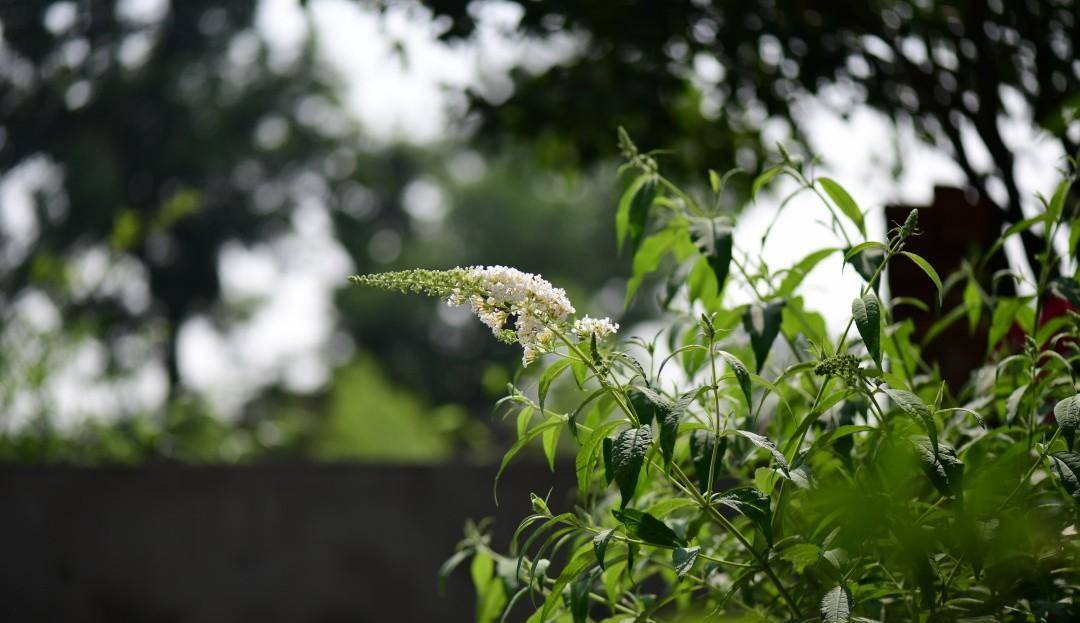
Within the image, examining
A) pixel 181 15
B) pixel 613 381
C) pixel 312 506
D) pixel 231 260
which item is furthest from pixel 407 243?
pixel 613 381

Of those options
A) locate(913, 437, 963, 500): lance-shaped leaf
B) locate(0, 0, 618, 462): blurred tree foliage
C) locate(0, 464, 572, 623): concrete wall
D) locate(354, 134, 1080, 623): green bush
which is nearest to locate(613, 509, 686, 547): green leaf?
locate(354, 134, 1080, 623): green bush

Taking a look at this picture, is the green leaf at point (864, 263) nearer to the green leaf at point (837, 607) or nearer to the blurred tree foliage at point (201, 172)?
the green leaf at point (837, 607)

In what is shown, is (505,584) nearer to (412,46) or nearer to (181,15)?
(412,46)

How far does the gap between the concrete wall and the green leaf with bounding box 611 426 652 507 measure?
2.56m

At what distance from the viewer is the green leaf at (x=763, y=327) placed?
1.16 metres

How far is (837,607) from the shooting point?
3.08ft

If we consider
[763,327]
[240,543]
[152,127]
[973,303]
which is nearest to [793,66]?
[973,303]

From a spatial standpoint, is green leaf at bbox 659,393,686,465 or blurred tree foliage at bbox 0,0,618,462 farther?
blurred tree foliage at bbox 0,0,618,462

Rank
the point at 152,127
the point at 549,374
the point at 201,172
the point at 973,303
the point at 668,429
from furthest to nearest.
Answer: the point at 201,172
the point at 152,127
the point at 973,303
the point at 549,374
the point at 668,429

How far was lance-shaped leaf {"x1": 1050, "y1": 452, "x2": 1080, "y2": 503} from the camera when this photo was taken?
0.94 metres

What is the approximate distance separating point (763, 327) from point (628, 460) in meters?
0.33

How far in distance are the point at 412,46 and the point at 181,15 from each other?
45.7 feet

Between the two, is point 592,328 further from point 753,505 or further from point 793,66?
point 793,66

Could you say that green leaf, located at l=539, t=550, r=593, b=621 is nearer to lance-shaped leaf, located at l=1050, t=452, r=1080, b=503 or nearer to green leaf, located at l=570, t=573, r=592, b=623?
green leaf, located at l=570, t=573, r=592, b=623
